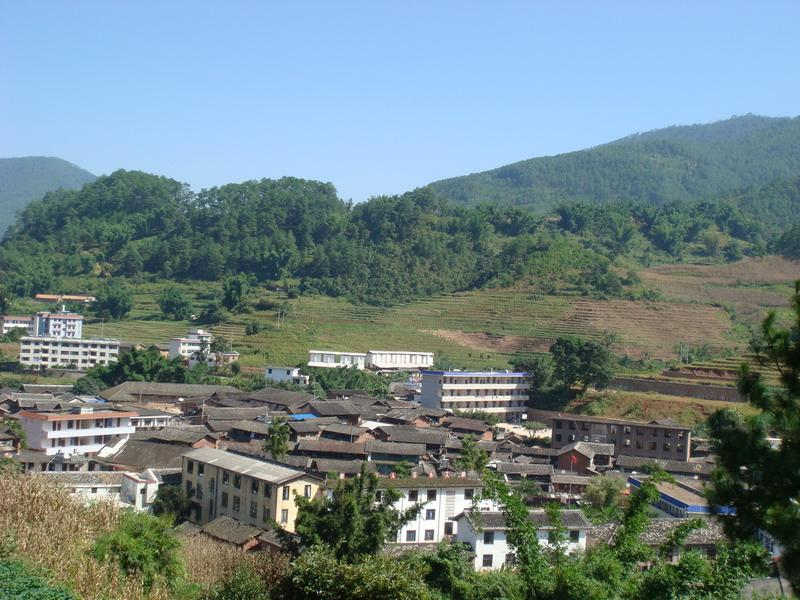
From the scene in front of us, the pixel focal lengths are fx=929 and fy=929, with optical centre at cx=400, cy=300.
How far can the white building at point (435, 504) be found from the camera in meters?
16.9

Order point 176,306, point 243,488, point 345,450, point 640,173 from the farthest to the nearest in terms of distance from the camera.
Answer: point 640,173 → point 176,306 → point 345,450 → point 243,488

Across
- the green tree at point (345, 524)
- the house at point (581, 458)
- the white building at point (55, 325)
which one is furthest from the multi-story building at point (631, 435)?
the white building at point (55, 325)

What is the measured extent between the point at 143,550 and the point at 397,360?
32350 mm

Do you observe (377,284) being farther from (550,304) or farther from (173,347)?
(173,347)

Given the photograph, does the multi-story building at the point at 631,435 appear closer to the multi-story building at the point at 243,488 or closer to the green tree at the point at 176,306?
the multi-story building at the point at 243,488

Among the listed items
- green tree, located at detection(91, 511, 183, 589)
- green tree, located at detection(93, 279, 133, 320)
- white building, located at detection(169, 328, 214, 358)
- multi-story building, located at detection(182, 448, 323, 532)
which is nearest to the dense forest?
green tree, located at detection(93, 279, 133, 320)

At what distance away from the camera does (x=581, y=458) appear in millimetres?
24719

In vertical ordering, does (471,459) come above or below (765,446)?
below

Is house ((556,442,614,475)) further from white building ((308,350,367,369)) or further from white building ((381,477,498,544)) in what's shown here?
white building ((308,350,367,369))

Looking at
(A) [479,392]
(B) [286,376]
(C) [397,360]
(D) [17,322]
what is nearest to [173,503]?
(A) [479,392]

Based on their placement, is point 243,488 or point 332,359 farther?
point 332,359

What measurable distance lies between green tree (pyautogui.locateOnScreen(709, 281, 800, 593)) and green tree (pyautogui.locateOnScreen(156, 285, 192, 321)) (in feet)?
143

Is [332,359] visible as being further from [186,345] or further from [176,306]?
[176,306]

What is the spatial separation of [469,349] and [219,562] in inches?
1303
